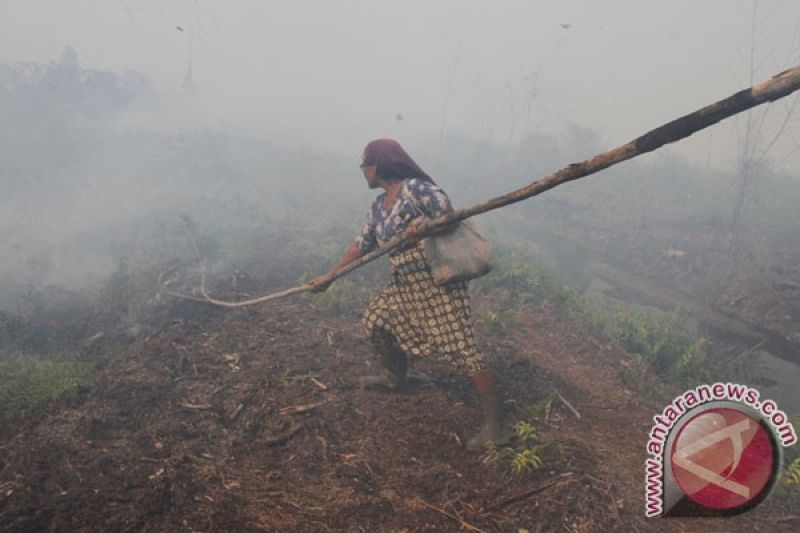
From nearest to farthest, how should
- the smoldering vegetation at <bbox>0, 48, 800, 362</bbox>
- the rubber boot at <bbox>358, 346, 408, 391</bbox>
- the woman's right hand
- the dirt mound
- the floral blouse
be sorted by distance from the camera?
1. the dirt mound
2. the floral blouse
3. the woman's right hand
4. the rubber boot at <bbox>358, 346, 408, 391</bbox>
5. the smoldering vegetation at <bbox>0, 48, 800, 362</bbox>

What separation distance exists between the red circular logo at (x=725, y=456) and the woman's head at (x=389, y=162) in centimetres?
213

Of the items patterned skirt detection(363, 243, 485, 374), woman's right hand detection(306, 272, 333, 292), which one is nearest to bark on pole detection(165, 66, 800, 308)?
patterned skirt detection(363, 243, 485, 374)

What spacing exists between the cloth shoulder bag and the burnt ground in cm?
116

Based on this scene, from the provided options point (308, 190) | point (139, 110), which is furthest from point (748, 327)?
point (139, 110)

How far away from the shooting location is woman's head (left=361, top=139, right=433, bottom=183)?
127 inches

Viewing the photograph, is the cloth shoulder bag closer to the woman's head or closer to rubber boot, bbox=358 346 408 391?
the woman's head

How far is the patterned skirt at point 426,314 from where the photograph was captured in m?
3.14

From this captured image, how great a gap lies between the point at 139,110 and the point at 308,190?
8373 millimetres

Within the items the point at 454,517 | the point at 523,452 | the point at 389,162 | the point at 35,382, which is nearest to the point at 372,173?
the point at 389,162

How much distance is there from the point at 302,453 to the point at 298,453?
26 millimetres

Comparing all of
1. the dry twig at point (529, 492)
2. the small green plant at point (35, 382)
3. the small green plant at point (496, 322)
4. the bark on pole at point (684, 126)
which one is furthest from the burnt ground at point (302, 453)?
the bark on pole at point (684, 126)

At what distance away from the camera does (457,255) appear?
2.93 metres

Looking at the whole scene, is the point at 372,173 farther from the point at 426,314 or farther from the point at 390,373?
the point at 390,373

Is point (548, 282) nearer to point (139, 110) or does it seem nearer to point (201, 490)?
point (201, 490)
